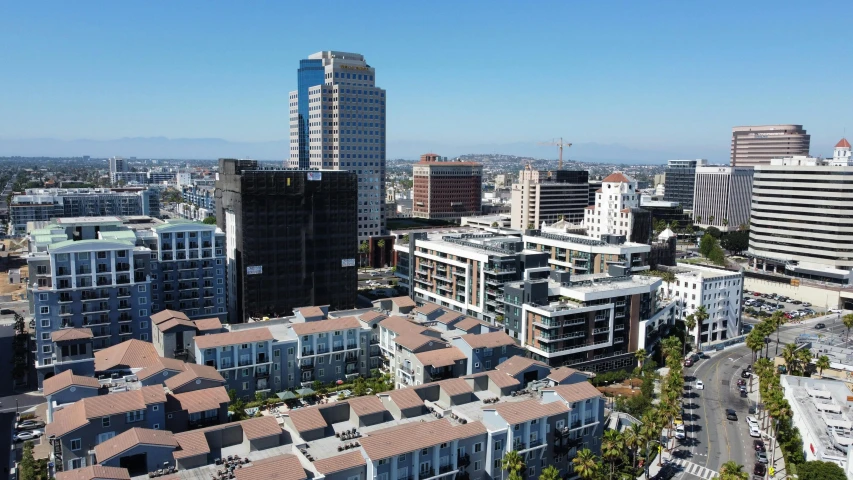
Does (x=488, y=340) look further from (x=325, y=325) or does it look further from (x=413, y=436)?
(x=413, y=436)

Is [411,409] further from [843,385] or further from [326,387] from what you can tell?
[843,385]

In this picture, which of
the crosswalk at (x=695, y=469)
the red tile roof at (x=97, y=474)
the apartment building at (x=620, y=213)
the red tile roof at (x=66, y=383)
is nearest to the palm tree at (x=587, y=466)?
the crosswalk at (x=695, y=469)

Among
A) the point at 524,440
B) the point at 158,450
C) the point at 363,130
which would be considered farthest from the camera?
the point at 363,130

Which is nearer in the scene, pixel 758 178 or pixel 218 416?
pixel 218 416

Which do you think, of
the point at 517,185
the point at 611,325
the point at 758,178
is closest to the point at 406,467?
the point at 611,325

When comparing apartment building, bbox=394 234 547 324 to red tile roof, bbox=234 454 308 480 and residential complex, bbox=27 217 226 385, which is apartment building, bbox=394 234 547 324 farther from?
red tile roof, bbox=234 454 308 480

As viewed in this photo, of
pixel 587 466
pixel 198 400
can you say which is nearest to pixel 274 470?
pixel 198 400
